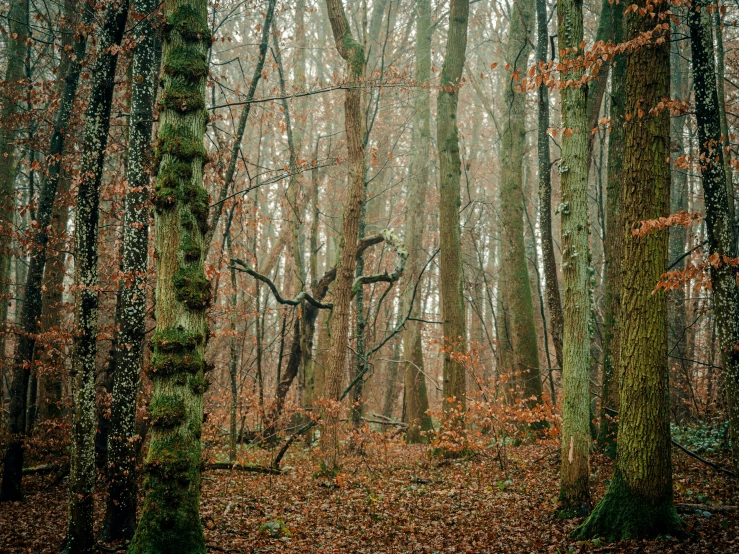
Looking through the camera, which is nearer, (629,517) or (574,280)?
(629,517)

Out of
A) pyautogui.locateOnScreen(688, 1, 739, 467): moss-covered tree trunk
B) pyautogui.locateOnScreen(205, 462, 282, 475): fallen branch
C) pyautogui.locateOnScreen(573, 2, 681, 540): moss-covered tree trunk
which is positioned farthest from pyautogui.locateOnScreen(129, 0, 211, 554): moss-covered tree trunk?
pyautogui.locateOnScreen(205, 462, 282, 475): fallen branch

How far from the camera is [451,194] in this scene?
37.4ft

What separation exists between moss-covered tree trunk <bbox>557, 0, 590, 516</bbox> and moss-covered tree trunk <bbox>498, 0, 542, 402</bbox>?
13.8 feet

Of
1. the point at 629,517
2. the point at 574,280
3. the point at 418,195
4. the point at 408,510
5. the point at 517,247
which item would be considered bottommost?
the point at 408,510

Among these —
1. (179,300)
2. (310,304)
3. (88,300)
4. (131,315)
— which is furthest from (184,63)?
(310,304)

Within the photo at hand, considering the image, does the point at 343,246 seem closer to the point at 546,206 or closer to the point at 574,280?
the point at 546,206

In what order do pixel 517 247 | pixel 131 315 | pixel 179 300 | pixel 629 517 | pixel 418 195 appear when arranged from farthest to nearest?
1. pixel 418 195
2. pixel 517 247
3. pixel 131 315
4. pixel 629 517
5. pixel 179 300

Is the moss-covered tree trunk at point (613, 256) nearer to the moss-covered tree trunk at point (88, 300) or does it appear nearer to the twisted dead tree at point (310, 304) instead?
the twisted dead tree at point (310, 304)

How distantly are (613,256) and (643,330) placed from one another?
12.6ft

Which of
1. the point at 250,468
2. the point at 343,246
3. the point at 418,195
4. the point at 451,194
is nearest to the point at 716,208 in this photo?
the point at 343,246

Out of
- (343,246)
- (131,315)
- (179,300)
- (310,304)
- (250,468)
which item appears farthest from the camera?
(310,304)

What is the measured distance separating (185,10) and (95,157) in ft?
6.47

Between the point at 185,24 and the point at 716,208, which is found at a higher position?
the point at 185,24

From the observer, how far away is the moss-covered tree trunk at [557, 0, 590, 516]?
6262 mm
